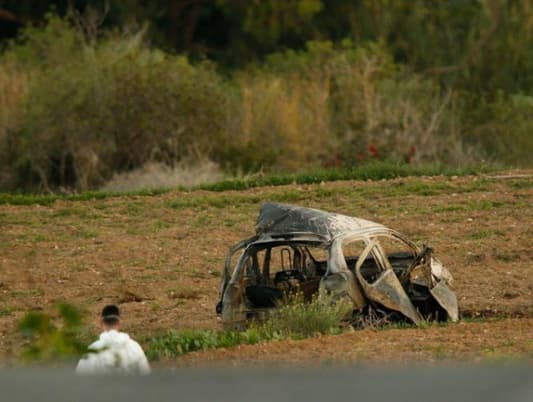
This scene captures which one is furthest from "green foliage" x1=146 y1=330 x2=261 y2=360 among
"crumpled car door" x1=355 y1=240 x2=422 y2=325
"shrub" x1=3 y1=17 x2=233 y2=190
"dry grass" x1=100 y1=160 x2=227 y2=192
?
"shrub" x1=3 y1=17 x2=233 y2=190

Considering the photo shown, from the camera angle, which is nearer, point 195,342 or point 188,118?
point 195,342

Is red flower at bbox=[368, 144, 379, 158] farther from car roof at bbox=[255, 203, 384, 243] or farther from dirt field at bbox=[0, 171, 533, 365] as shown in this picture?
car roof at bbox=[255, 203, 384, 243]

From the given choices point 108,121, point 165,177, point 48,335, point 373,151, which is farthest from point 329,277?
point 108,121

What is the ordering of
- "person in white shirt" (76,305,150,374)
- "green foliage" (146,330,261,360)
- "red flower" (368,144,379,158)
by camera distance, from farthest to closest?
"red flower" (368,144,379,158)
"green foliage" (146,330,261,360)
"person in white shirt" (76,305,150,374)

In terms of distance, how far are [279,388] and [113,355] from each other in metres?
4.02

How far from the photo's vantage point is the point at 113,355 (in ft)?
28.5

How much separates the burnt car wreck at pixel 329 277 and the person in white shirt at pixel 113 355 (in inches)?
157

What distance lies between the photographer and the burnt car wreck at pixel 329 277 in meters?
13.2

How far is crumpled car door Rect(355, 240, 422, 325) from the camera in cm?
1325

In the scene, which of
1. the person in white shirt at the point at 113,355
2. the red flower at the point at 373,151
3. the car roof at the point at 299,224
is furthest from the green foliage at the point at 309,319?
the red flower at the point at 373,151

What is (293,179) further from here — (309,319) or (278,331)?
(309,319)

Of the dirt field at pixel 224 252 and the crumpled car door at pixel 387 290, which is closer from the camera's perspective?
the dirt field at pixel 224 252

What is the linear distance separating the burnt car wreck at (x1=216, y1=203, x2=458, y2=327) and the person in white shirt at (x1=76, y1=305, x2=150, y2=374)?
13.1ft

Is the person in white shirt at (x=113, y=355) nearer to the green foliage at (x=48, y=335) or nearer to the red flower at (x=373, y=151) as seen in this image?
the green foliage at (x=48, y=335)
